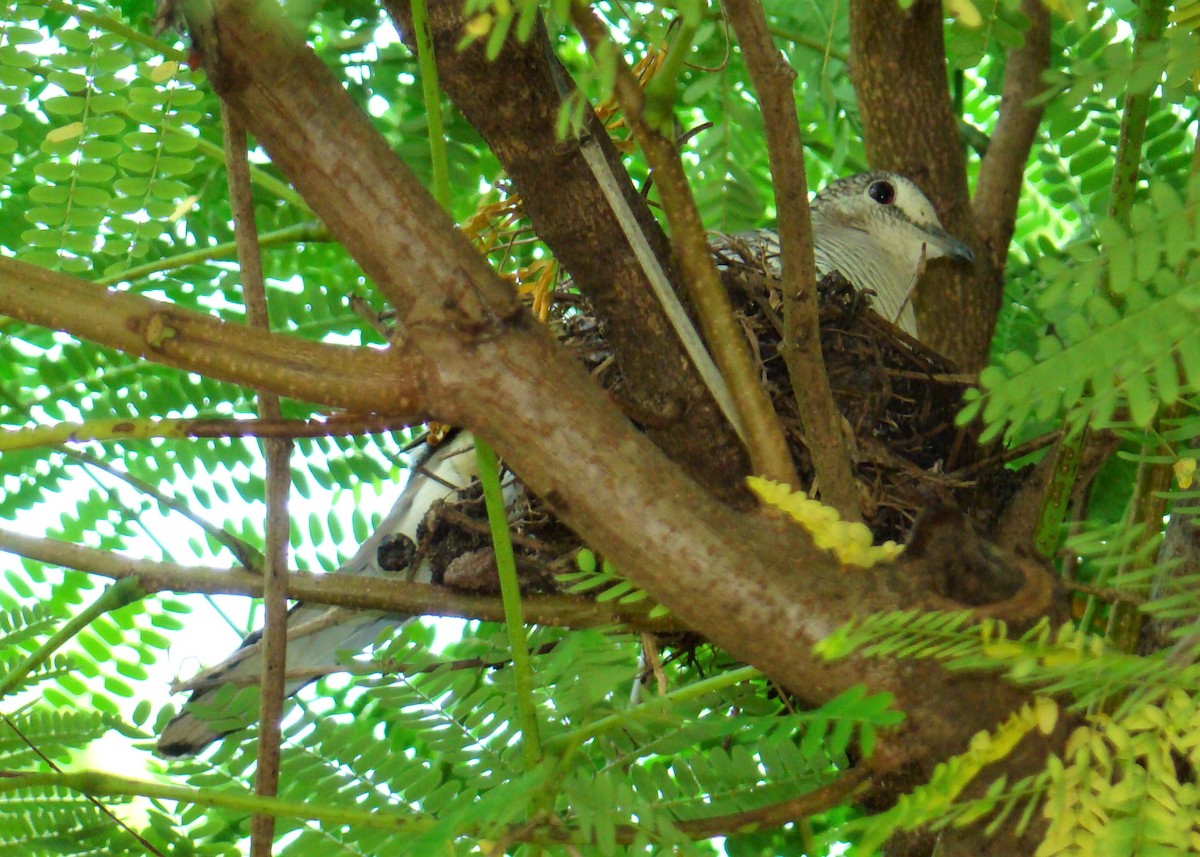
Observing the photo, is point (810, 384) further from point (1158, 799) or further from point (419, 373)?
point (1158, 799)

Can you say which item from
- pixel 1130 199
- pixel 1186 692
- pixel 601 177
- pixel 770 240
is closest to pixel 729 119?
pixel 770 240

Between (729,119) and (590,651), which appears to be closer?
(590,651)

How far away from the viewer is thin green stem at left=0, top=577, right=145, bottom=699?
3.41ft

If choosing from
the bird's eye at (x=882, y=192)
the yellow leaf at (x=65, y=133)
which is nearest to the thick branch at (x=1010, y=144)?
the bird's eye at (x=882, y=192)

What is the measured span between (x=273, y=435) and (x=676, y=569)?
295 mm

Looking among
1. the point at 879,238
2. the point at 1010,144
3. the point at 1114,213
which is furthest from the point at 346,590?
the point at 879,238

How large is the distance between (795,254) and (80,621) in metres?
0.62

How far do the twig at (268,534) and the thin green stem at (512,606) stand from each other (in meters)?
0.16

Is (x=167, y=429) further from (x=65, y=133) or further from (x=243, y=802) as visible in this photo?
(x=65, y=133)

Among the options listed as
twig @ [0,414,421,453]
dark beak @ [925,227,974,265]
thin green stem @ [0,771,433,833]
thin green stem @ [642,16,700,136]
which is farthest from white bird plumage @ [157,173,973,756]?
thin green stem @ [642,16,700,136]

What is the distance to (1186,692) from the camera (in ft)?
2.52

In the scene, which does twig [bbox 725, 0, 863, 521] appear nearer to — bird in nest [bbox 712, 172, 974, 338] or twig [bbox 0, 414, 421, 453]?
twig [bbox 0, 414, 421, 453]

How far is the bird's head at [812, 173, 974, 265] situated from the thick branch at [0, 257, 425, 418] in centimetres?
126

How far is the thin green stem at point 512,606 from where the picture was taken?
90 centimetres
